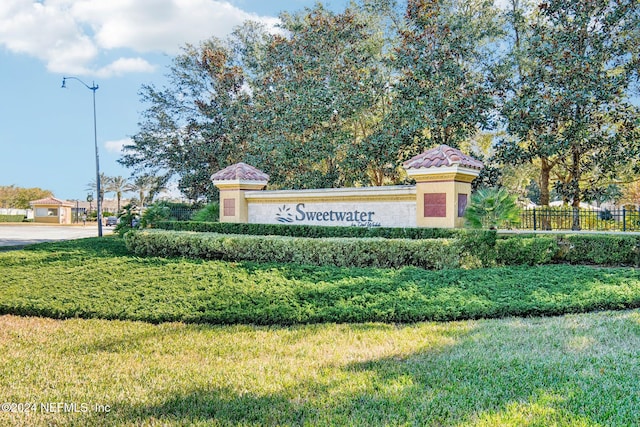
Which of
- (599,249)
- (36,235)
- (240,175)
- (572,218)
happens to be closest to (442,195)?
(599,249)

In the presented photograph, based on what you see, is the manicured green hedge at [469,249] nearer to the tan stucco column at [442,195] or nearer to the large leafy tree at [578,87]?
the tan stucco column at [442,195]

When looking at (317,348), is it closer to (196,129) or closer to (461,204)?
(461,204)

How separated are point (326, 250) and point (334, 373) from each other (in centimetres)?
500

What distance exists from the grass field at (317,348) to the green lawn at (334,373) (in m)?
0.02

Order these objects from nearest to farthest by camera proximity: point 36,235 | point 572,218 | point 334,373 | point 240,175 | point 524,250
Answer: point 334,373
point 524,250
point 240,175
point 572,218
point 36,235

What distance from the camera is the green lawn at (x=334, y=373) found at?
3.18 meters

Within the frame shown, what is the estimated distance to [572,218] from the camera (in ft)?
47.6

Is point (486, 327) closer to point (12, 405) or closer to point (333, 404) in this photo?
point (333, 404)

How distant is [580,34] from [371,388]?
48.5ft

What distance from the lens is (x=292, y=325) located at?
574cm

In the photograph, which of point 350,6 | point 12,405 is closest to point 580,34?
point 350,6

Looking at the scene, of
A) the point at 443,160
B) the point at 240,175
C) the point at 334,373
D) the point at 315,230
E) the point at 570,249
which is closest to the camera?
the point at 334,373

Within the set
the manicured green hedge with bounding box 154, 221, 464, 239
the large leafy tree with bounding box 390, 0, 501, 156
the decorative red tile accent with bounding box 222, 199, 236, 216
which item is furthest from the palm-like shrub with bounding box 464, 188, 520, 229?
the decorative red tile accent with bounding box 222, 199, 236, 216

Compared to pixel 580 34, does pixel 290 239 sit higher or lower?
lower
